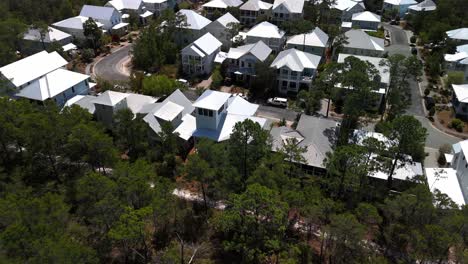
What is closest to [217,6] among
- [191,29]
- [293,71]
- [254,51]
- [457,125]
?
[191,29]

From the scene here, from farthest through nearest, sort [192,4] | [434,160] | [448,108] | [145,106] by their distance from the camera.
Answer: [192,4] < [448,108] < [145,106] < [434,160]

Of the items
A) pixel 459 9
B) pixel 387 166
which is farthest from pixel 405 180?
pixel 459 9

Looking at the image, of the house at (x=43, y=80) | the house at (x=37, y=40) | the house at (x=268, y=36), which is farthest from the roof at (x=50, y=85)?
the house at (x=268, y=36)

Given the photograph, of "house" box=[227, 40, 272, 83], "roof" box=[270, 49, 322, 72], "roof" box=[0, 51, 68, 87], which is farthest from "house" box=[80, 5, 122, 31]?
"roof" box=[270, 49, 322, 72]

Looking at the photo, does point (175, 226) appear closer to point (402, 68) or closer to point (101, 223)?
point (101, 223)

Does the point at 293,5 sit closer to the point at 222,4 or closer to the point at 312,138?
the point at 222,4

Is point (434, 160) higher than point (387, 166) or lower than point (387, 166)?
lower
